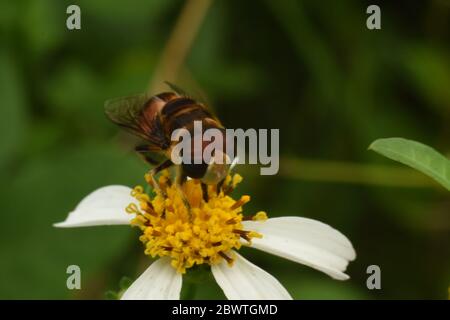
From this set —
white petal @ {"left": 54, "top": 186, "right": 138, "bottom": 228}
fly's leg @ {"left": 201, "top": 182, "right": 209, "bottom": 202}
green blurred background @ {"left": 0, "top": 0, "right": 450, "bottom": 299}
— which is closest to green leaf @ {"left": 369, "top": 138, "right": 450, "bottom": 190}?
fly's leg @ {"left": 201, "top": 182, "right": 209, "bottom": 202}

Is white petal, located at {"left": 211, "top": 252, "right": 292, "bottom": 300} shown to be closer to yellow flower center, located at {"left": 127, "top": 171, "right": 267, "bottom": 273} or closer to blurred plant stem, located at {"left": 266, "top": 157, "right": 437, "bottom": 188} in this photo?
yellow flower center, located at {"left": 127, "top": 171, "right": 267, "bottom": 273}

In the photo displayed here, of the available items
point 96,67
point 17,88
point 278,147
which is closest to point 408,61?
point 278,147

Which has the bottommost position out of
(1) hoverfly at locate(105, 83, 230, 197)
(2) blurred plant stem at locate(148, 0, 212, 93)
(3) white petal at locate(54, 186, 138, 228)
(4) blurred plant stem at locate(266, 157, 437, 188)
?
(3) white petal at locate(54, 186, 138, 228)

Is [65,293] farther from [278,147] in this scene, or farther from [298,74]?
[298,74]

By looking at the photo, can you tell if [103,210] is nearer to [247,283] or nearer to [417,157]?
[247,283]

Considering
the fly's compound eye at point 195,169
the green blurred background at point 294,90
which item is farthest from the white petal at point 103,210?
the green blurred background at point 294,90

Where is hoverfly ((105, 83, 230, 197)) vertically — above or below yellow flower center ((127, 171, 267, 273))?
above

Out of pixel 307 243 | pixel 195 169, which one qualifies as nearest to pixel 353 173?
pixel 307 243
